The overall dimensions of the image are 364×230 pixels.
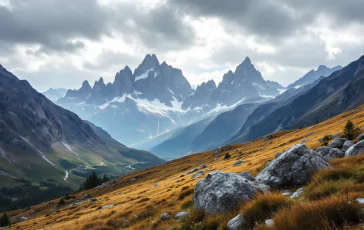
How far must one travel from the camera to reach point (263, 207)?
10.9 meters

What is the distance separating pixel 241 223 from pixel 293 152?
8865 millimetres

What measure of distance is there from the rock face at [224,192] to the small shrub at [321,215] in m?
5.36

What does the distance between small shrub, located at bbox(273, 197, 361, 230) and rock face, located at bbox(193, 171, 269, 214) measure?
536cm

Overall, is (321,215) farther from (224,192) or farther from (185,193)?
(185,193)

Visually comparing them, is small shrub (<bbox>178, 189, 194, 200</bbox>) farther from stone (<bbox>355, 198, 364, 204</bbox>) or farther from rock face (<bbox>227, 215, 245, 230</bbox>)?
stone (<bbox>355, 198, 364, 204</bbox>)

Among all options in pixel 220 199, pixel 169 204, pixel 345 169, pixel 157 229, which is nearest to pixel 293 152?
pixel 345 169

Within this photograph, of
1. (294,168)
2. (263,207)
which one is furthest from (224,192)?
(294,168)

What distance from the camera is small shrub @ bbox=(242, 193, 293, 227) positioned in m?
10.5

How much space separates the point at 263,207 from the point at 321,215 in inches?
115

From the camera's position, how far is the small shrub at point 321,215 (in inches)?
314

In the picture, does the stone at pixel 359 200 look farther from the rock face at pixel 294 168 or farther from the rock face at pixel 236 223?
the rock face at pixel 294 168

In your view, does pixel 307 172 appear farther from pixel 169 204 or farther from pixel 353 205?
pixel 169 204

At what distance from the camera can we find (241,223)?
10.7 m

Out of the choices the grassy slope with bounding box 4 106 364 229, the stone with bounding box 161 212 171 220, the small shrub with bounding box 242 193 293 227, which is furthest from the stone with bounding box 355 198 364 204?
the stone with bounding box 161 212 171 220
